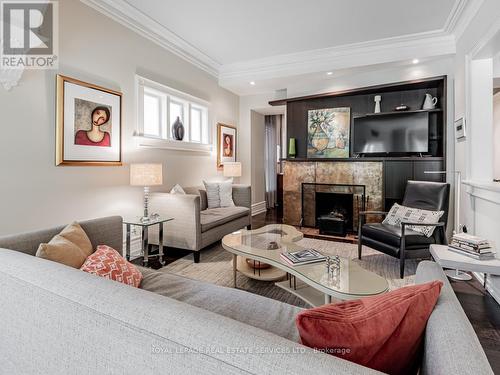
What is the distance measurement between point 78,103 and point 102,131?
0.36 m

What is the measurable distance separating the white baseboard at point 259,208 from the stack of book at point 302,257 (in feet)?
13.7

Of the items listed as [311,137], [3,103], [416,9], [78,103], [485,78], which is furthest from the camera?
[311,137]

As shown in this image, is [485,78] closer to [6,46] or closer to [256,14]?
[256,14]

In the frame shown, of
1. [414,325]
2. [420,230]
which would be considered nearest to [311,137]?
[420,230]

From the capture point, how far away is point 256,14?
325 cm

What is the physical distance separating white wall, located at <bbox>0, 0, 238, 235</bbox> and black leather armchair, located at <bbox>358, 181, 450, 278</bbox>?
2831 mm

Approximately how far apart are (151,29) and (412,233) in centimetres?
388

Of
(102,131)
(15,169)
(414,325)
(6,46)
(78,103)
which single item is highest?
(6,46)

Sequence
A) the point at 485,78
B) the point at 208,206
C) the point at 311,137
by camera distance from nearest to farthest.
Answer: the point at 485,78 → the point at 208,206 → the point at 311,137

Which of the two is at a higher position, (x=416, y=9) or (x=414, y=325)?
(x=416, y=9)

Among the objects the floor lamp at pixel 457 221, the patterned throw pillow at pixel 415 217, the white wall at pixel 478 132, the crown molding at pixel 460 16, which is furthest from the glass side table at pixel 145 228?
the crown molding at pixel 460 16

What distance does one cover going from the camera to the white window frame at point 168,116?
3.50 m

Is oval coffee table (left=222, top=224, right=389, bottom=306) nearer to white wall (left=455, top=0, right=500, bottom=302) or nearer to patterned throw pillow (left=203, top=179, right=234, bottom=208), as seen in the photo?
patterned throw pillow (left=203, top=179, right=234, bottom=208)

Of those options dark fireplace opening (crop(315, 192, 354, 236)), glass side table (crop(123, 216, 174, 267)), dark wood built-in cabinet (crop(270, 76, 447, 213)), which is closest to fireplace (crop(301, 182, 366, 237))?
dark fireplace opening (crop(315, 192, 354, 236))
